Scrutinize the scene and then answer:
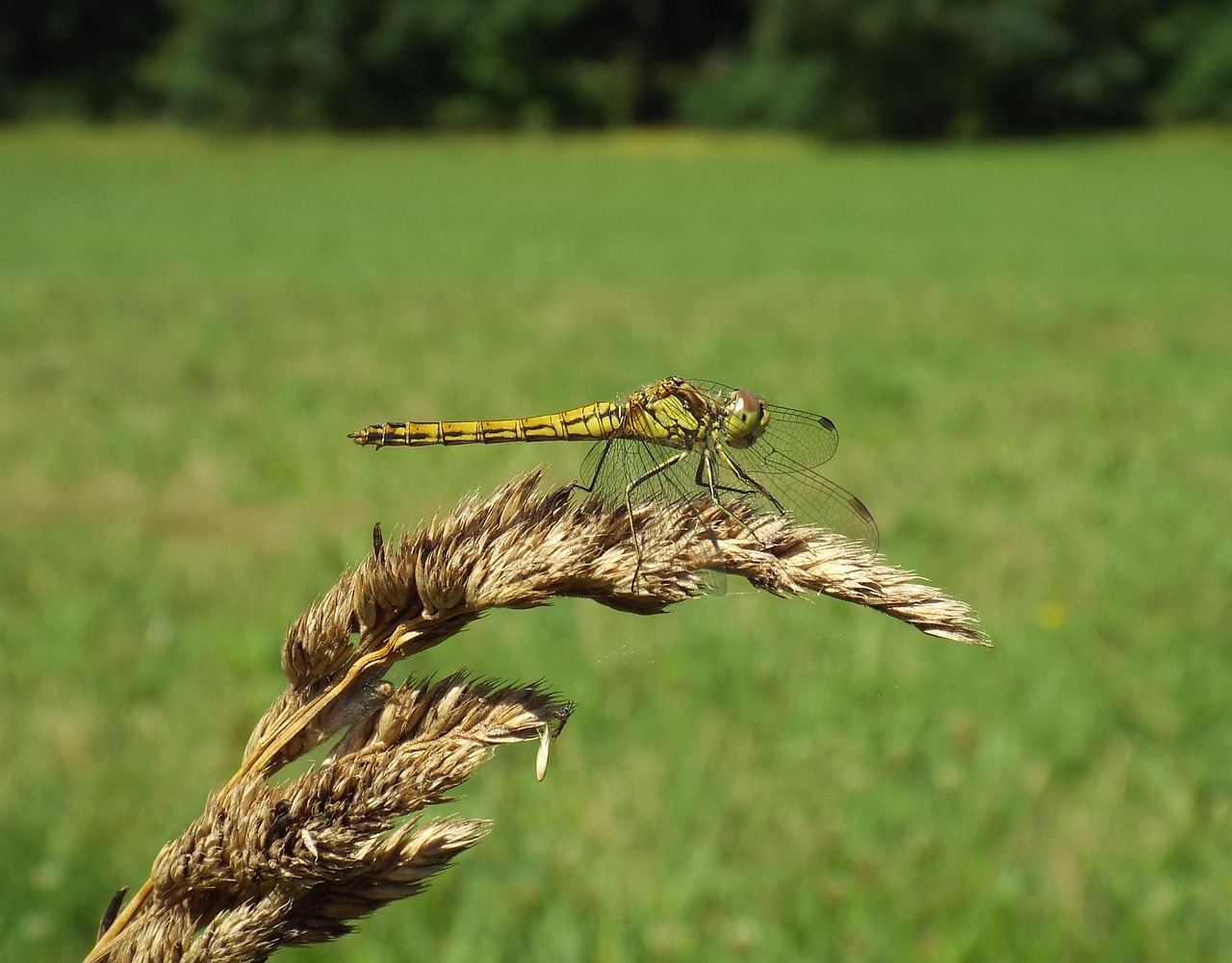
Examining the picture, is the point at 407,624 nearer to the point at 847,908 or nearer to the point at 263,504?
the point at 847,908

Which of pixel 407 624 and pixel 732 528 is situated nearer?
pixel 407 624

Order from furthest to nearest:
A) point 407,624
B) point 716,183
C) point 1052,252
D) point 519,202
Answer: point 716,183
point 519,202
point 1052,252
point 407,624

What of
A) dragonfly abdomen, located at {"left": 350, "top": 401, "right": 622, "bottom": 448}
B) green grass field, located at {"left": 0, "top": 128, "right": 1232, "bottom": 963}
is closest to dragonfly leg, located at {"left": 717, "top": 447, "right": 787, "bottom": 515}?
dragonfly abdomen, located at {"left": 350, "top": 401, "right": 622, "bottom": 448}

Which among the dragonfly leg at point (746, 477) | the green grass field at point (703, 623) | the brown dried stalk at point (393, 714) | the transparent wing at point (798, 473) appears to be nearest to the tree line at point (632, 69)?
the green grass field at point (703, 623)

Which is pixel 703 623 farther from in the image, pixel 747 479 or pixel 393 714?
pixel 393 714

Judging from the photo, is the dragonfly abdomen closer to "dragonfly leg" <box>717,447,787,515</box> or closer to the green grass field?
"dragonfly leg" <box>717,447,787,515</box>

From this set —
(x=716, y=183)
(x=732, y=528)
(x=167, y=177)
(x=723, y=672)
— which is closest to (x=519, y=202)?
(x=716, y=183)

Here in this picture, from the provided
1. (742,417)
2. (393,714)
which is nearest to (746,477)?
(742,417)
